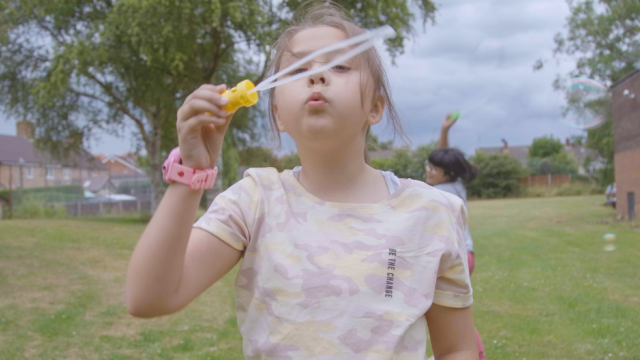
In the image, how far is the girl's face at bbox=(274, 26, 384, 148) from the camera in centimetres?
118

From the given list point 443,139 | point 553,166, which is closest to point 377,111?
point 443,139

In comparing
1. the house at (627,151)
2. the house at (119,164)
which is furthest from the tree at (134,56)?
the house at (119,164)

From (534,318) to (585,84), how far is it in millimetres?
2613

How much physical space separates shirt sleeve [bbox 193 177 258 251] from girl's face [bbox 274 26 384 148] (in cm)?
19

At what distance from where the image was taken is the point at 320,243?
1259 mm

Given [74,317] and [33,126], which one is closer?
[74,317]

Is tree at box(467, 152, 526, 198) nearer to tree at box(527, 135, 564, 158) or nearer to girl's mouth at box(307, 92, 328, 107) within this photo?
tree at box(527, 135, 564, 158)

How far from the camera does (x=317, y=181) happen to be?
1.38m

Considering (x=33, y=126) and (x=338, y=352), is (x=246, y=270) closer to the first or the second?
(x=338, y=352)

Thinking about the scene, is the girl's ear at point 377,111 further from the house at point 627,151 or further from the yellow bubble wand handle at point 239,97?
the house at point 627,151

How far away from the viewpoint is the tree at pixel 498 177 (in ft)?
130

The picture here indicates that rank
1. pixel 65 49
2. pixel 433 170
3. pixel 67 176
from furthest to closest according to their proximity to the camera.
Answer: pixel 67 176 → pixel 65 49 → pixel 433 170

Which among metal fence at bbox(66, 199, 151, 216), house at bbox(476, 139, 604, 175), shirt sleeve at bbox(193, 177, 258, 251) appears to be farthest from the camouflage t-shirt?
metal fence at bbox(66, 199, 151, 216)

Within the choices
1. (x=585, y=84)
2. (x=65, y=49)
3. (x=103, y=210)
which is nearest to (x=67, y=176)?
(x=103, y=210)
